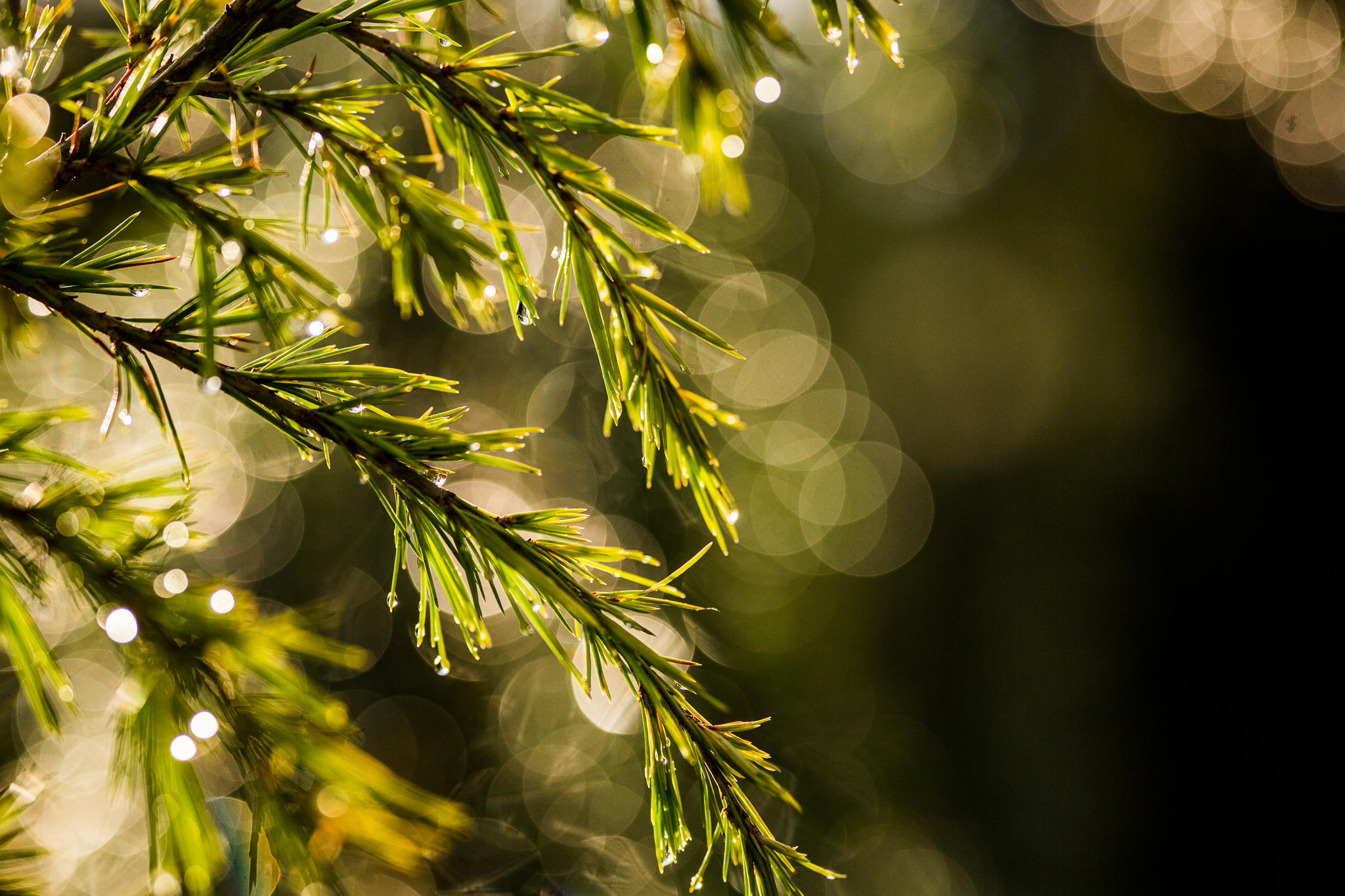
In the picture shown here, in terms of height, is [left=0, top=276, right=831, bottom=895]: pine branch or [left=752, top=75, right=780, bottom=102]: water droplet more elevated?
[left=752, top=75, right=780, bottom=102]: water droplet

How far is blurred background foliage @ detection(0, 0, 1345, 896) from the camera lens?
1.58 meters

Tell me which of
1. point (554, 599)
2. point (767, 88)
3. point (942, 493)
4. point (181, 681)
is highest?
point (767, 88)

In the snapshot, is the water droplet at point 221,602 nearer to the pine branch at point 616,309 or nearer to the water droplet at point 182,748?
the water droplet at point 182,748

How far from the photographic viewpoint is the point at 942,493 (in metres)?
2.48

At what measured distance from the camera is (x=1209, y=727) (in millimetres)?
1998

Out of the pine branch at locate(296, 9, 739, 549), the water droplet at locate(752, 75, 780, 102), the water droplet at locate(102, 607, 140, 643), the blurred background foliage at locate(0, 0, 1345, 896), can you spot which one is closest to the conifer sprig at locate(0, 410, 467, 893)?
the water droplet at locate(102, 607, 140, 643)

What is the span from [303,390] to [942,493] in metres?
2.48

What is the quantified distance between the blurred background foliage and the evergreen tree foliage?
1117 millimetres

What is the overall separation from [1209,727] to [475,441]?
2.47 metres

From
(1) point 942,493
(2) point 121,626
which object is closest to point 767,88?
(2) point 121,626

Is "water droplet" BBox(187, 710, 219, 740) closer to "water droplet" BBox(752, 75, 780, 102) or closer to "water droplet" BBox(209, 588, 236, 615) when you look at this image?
"water droplet" BBox(209, 588, 236, 615)

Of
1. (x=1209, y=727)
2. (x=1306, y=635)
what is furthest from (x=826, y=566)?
(x=1306, y=635)

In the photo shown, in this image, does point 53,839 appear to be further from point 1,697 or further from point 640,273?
point 640,273

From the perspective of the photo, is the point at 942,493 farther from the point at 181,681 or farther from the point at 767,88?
the point at 181,681
